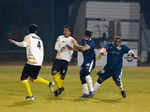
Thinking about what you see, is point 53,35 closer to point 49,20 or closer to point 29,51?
point 49,20

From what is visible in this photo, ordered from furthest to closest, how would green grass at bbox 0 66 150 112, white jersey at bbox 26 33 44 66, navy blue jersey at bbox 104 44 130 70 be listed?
1. navy blue jersey at bbox 104 44 130 70
2. white jersey at bbox 26 33 44 66
3. green grass at bbox 0 66 150 112

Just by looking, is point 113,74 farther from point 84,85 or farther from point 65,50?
point 65,50

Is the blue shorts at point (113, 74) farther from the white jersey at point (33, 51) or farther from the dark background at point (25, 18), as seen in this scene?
the dark background at point (25, 18)

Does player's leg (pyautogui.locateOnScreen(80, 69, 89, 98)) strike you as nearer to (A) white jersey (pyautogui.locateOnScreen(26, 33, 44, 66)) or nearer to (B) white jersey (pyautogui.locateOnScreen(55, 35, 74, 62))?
(B) white jersey (pyautogui.locateOnScreen(55, 35, 74, 62))

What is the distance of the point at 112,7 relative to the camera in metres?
28.3

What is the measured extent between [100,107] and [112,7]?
20517 millimetres

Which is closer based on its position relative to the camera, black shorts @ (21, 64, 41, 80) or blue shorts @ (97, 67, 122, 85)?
black shorts @ (21, 64, 41, 80)

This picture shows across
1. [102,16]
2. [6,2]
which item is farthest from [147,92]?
[6,2]

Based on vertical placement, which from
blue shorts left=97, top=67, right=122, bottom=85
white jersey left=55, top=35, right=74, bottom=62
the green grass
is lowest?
the green grass

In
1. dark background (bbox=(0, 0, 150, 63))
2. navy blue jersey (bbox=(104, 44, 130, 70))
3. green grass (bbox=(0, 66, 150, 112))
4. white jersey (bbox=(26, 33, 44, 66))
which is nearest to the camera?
green grass (bbox=(0, 66, 150, 112))

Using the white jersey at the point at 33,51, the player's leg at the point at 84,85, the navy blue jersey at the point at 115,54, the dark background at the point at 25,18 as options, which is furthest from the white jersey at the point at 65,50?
the dark background at the point at 25,18

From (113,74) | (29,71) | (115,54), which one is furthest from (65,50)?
(113,74)

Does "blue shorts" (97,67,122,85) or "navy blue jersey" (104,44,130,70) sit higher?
"navy blue jersey" (104,44,130,70)

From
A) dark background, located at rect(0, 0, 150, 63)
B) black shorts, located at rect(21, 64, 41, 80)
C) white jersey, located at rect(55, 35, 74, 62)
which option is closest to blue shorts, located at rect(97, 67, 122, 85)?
white jersey, located at rect(55, 35, 74, 62)
